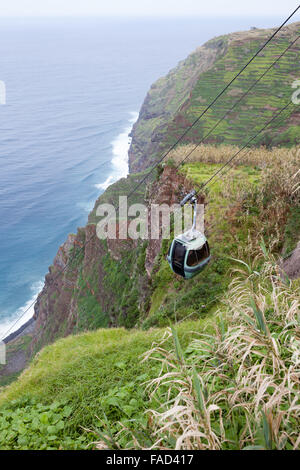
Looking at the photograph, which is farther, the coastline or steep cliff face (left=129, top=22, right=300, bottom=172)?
steep cliff face (left=129, top=22, right=300, bottom=172)

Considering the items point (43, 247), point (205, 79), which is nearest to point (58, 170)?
point (43, 247)

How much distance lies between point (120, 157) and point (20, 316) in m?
82.8

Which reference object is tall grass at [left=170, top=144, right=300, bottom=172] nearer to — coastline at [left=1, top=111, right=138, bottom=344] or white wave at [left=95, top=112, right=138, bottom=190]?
coastline at [left=1, top=111, right=138, bottom=344]

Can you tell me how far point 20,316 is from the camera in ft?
197

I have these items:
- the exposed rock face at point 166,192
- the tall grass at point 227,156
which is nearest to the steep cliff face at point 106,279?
the exposed rock face at point 166,192

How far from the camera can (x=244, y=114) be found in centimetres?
8244

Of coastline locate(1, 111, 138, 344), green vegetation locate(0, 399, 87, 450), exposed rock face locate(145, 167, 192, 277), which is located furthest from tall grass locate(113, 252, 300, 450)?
coastline locate(1, 111, 138, 344)

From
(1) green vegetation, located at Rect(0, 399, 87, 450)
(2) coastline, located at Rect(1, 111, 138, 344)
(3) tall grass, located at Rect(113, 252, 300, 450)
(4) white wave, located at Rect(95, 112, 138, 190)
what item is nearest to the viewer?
(3) tall grass, located at Rect(113, 252, 300, 450)

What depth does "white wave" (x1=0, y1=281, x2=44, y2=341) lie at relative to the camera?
5971cm

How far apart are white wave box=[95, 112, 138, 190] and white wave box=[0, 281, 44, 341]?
43.8 metres

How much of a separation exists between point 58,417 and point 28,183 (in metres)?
103

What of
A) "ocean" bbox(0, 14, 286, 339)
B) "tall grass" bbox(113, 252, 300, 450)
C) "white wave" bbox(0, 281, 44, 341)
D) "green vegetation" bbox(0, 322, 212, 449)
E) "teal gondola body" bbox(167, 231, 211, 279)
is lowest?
"white wave" bbox(0, 281, 44, 341)

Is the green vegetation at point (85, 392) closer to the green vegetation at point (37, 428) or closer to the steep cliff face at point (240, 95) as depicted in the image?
the green vegetation at point (37, 428)

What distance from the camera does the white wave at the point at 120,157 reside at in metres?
110
